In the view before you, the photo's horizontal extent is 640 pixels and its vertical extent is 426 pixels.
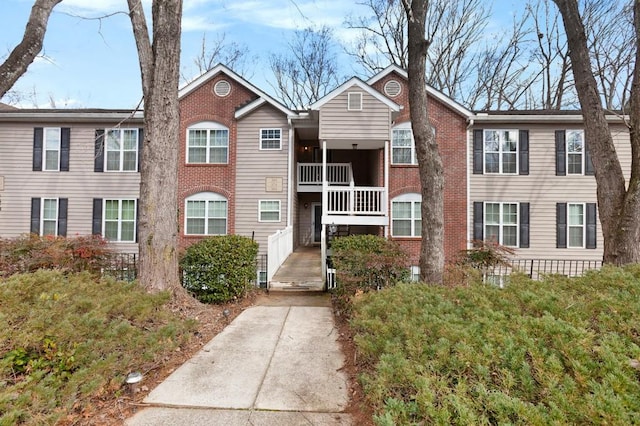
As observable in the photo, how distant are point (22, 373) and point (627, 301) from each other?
5.81 m

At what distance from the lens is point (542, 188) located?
13.0 metres

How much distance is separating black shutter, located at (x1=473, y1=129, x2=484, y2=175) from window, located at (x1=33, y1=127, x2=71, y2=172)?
1678cm

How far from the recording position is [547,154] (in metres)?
13.0

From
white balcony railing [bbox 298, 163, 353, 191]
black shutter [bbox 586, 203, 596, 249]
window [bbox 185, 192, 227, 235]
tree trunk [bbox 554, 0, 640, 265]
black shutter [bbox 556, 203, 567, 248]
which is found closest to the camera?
tree trunk [bbox 554, 0, 640, 265]

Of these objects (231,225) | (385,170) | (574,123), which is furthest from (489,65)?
(231,225)

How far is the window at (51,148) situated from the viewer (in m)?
13.4

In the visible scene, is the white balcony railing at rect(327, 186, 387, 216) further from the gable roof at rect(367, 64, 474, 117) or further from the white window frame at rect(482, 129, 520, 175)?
the white window frame at rect(482, 129, 520, 175)

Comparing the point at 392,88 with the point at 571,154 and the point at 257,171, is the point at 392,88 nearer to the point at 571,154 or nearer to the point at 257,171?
the point at 257,171

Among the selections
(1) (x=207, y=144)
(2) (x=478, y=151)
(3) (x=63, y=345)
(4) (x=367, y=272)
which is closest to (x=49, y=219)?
(1) (x=207, y=144)

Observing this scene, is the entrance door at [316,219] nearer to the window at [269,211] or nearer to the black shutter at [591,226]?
the window at [269,211]

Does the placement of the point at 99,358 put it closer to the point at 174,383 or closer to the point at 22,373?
the point at 22,373

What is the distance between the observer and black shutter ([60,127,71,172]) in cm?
1346

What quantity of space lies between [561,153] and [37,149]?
2138 centimetres

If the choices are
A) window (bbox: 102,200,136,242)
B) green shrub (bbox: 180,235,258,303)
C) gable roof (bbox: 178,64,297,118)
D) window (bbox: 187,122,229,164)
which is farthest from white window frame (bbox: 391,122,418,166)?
window (bbox: 102,200,136,242)
